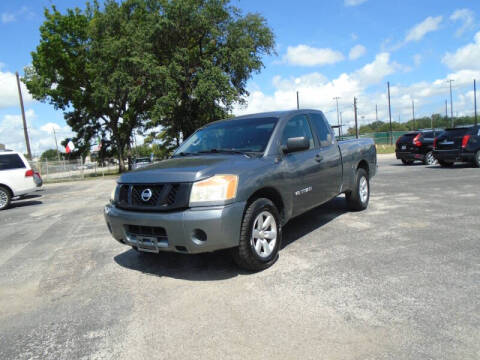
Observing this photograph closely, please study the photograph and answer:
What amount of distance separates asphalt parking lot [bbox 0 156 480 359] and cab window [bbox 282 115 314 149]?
1455mm

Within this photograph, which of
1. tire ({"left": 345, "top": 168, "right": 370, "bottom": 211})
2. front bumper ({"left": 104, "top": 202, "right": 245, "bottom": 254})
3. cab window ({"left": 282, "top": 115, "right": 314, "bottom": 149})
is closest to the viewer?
front bumper ({"left": 104, "top": 202, "right": 245, "bottom": 254})

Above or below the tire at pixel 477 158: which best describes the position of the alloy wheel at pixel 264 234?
above

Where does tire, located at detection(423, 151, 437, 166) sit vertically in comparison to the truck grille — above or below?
below

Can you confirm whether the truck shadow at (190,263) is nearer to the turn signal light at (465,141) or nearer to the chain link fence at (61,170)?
the turn signal light at (465,141)

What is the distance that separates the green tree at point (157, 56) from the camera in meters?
25.3

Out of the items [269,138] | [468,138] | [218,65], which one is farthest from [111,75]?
[269,138]

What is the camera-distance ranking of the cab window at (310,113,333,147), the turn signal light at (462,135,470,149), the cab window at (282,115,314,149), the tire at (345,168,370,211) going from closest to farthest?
1. the cab window at (282,115,314,149)
2. the cab window at (310,113,333,147)
3. the tire at (345,168,370,211)
4. the turn signal light at (462,135,470,149)

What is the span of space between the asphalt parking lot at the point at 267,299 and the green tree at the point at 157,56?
20.9 meters

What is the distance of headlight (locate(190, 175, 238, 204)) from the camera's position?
3.50 meters

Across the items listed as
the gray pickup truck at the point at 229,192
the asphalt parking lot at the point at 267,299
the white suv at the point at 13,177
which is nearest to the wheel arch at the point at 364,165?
the asphalt parking lot at the point at 267,299

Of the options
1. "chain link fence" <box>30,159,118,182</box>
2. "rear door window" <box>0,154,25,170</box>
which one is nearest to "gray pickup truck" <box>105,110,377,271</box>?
"rear door window" <box>0,154,25,170</box>

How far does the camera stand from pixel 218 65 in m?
26.8

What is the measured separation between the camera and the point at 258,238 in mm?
3850

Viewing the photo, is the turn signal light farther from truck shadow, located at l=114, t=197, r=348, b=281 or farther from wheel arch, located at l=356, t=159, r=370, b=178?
truck shadow, located at l=114, t=197, r=348, b=281
